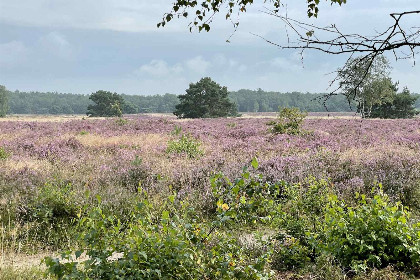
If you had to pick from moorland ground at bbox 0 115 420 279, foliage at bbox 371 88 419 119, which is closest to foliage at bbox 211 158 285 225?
moorland ground at bbox 0 115 420 279

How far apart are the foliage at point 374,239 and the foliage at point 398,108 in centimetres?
6228

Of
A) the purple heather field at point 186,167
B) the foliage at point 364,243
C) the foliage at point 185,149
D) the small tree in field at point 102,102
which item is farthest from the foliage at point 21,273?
the small tree in field at point 102,102

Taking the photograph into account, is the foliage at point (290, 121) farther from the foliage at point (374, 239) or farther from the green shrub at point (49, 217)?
the foliage at point (374, 239)

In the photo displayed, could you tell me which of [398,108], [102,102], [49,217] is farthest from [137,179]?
[102,102]

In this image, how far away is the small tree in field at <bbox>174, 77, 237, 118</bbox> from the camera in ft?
228

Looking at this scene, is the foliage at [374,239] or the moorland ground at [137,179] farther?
the moorland ground at [137,179]

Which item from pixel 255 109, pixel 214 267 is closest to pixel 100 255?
pixel 214 267

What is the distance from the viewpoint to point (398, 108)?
6234 cm

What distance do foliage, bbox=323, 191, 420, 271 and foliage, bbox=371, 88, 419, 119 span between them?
204ft

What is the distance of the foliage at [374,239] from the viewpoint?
458 centimetres

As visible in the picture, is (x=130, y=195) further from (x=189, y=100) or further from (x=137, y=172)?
(x=189, y=100)

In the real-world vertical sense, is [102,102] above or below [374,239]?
above

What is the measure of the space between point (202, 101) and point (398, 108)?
1350 inches

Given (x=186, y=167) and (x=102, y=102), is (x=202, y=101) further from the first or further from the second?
(x=186, y=167)
